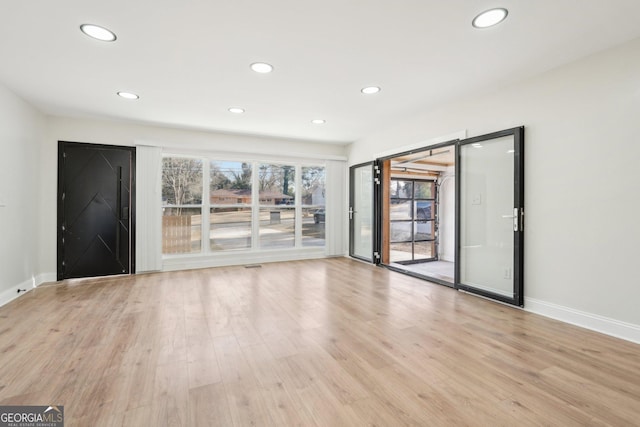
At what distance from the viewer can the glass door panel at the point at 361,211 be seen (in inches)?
231

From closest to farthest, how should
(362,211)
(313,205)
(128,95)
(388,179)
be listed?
1. (128,95)
2. (388,179)
3. (362,211)
4. (313,205)

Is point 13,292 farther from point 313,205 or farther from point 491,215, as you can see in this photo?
point 491,215

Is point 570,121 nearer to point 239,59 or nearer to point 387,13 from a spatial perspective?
point 387,13

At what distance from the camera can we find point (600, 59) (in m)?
2.65

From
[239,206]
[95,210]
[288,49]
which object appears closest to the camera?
[288,49]

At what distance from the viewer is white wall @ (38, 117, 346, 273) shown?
4441 millimetres

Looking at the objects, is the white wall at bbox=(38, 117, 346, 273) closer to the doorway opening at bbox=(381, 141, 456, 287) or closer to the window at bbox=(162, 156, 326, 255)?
the window at bbox=(162, 156, 326, 255)

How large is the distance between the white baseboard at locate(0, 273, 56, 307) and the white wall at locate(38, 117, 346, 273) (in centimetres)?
10

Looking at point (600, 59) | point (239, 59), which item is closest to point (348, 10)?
point (239, 59)

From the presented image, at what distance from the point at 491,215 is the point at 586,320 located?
135 cm

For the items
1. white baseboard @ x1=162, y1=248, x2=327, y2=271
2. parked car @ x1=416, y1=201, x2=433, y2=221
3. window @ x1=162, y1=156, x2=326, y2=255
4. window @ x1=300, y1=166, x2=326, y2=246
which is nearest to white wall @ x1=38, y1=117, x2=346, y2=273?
white baseboard @ x1=162, y1=248, x2=327, y2=271

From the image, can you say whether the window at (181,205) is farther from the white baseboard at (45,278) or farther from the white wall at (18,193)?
the white wall at (18,193)

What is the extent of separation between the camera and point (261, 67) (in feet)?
9.69

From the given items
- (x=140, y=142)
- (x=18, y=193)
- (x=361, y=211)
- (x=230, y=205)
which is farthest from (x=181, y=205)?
(x=361, y=211)
